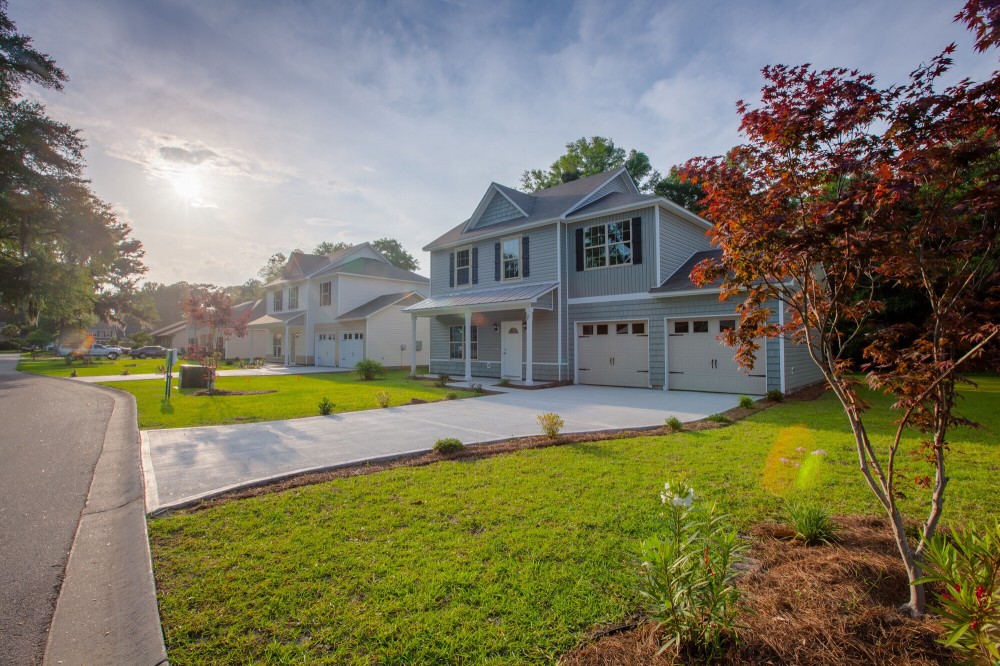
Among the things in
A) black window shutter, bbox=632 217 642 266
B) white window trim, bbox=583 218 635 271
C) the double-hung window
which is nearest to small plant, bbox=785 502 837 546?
black window shutter, bbox=632 217 642 266

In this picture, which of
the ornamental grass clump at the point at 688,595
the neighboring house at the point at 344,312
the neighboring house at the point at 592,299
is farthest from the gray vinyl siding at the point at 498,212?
the ornamental grass clump at the point at 688,595

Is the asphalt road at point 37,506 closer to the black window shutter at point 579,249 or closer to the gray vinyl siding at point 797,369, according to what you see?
the black window shutter at point 579,249

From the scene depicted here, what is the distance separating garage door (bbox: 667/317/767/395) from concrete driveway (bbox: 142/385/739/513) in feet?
3.20

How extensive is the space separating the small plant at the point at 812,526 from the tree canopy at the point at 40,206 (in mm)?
35400

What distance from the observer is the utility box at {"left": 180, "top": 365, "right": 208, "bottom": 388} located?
16.4m

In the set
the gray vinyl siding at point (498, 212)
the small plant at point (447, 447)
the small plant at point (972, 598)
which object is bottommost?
the small plant at point (447, 447)

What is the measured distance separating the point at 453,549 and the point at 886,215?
143 inches

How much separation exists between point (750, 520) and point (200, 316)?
28.0 metres

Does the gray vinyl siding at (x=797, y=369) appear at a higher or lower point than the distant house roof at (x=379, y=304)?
lower

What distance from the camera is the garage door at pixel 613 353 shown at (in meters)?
15.3

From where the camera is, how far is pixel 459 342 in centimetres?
2000

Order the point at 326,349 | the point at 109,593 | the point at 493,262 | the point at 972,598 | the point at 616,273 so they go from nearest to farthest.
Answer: the point at 972,598
the point at 109,593
the point at 616,273
the point at 493,262
the point at 326,349

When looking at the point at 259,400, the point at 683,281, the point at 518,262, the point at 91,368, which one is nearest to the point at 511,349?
the point at 518,262

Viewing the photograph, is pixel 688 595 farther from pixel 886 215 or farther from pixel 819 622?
pixel 886 215
